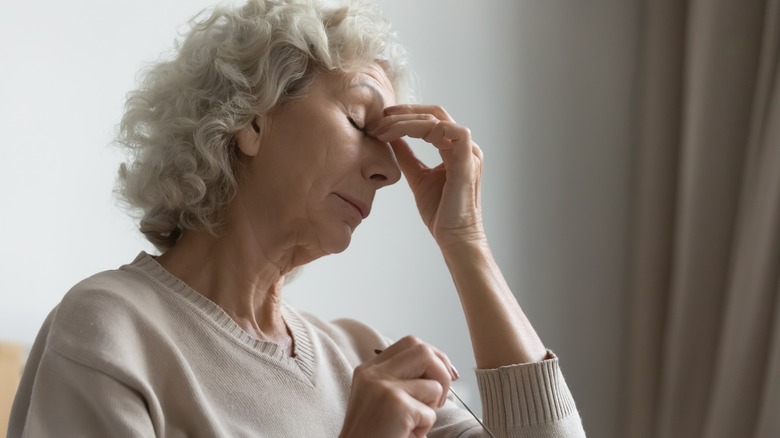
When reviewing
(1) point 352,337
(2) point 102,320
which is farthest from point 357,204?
(2) point 102,320

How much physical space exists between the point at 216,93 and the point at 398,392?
2.01ft

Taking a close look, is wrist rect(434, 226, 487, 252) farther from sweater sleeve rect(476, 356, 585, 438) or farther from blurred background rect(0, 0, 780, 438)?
blurred background rect(0, 0, 780, 438)

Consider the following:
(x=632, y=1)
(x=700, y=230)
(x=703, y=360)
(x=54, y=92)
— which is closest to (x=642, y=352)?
(x=703, y=360)

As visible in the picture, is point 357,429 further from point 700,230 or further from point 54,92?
point 700,230

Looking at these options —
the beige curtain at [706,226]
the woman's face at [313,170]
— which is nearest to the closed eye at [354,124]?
the woman's face at [313,170]

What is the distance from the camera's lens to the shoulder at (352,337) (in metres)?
1.77

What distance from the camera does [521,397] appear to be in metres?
1.55

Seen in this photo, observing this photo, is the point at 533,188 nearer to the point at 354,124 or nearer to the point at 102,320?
the point at 354,124

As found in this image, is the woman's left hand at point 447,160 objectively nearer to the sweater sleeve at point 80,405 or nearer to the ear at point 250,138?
the ear at point 250,138

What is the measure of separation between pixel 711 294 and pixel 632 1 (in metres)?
0.89

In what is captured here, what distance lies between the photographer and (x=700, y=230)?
251 cm

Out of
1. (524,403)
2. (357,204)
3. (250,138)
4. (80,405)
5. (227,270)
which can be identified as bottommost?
(524,403)

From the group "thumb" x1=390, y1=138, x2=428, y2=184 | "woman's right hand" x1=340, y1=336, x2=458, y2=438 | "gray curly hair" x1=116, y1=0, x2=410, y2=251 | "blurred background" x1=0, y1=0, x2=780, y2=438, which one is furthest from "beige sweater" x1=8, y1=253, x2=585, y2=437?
"blurred background" x1=0, y1=0, x2=780, y2=438

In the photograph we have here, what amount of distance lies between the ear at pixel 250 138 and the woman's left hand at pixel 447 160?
19 cm
